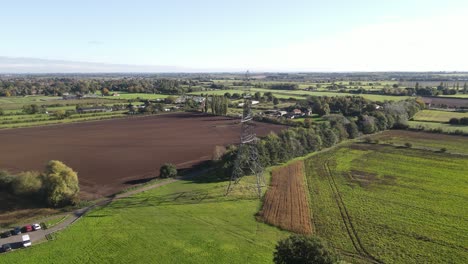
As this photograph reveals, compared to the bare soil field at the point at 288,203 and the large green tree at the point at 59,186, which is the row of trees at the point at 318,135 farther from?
the large green tree at the point at 59,186

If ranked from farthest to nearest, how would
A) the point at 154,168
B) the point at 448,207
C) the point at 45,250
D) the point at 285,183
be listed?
the point at 154,168, the point at 285,183, the point at 448,207, the point at 45,250

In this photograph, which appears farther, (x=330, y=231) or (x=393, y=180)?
(x=393, y=180)

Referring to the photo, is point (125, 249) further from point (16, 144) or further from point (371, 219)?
point (16, 144)

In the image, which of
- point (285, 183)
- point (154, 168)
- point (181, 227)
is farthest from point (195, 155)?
point (181, 227)

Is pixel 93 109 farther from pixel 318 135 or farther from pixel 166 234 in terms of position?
pixel 166 234

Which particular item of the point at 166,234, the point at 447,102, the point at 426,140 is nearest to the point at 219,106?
the point at 426,140

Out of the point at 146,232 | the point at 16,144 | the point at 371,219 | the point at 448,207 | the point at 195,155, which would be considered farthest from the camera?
the point at 16,144
